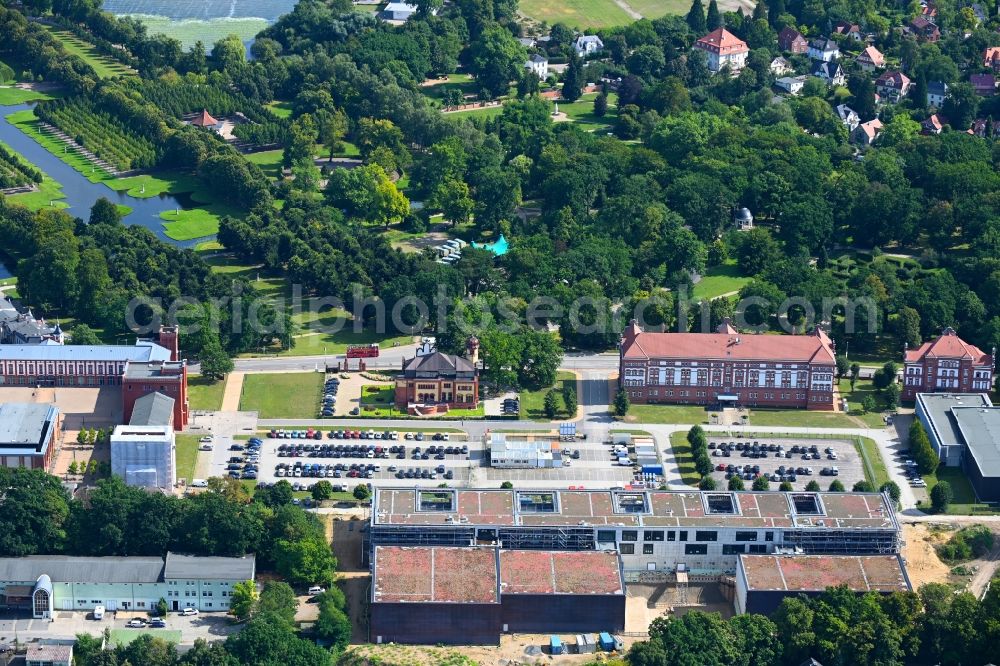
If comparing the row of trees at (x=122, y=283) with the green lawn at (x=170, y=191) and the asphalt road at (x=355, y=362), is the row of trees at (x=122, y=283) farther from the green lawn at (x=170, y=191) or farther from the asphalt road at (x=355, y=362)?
the green lawn at (x=170, y=191)

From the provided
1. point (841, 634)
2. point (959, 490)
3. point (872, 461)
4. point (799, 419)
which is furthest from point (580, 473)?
point (841, 634)

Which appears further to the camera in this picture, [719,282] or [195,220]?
[195,220]

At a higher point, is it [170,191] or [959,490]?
[170,191]

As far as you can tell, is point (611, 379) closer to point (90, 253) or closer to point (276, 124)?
point (90, 253)

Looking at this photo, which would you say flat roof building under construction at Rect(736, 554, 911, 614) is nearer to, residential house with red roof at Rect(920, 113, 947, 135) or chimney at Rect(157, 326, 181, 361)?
chimney at Rect(157, 326, 181, 361)

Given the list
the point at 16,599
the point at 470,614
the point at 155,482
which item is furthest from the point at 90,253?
the point at 470,614

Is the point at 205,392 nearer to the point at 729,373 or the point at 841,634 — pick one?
the point at 729,373
